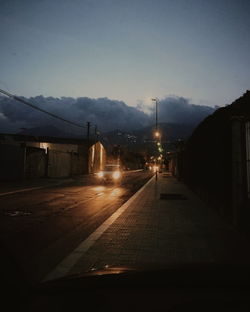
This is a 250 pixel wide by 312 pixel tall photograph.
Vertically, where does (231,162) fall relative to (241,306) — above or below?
above

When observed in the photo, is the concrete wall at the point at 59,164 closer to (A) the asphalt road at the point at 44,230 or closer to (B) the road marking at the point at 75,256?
(A) the asphalt road at the point at 44,230

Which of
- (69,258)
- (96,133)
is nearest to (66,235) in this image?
(69,258)

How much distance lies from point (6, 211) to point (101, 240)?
5639 mm

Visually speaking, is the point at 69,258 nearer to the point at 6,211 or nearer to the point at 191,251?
the point at 191,251

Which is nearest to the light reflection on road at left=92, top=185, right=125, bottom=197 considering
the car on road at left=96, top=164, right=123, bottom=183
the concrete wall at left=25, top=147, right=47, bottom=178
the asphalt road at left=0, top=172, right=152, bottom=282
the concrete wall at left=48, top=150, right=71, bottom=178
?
the asphalt road at left=0, top=172, right=152, bottom=282

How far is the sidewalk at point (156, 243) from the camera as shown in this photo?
4.66 m

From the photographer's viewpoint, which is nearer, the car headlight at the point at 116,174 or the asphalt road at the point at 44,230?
the asphalt road at the point at 44,230

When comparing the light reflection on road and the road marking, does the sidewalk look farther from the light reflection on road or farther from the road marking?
the light reflection on road

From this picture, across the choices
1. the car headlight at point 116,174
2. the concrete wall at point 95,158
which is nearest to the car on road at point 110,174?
the car headlight at point 116,174

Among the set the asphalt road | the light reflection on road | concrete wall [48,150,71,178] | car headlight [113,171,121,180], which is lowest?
the light reflection on road

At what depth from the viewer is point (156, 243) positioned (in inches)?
229

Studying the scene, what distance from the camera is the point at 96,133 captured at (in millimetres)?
61625

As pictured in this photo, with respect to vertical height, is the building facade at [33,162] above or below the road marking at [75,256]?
above

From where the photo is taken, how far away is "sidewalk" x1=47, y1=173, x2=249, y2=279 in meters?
4.66
